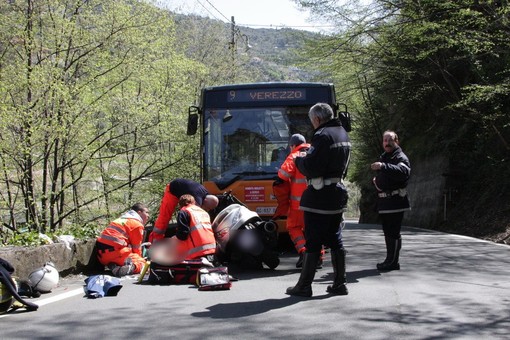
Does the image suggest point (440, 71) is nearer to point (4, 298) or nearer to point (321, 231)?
point (321, 231)

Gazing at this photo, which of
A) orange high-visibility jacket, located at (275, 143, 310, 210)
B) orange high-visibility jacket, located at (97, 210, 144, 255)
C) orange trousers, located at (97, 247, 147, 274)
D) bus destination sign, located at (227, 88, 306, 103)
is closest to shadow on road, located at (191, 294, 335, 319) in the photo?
orange high-visibility jacket, located at (275, 143, 310, 210)

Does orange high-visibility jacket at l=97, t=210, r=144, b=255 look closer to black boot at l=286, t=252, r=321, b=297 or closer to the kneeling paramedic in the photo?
the kneeling paramedic

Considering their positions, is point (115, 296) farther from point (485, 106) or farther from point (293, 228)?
point (485, 106)

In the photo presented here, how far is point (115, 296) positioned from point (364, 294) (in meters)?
2.80

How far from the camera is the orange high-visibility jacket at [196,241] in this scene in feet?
26.6

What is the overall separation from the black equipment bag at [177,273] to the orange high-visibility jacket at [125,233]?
3.93ft

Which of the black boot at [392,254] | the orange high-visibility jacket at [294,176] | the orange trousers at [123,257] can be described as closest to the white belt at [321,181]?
the orange high-visibility jacket at [294,176]

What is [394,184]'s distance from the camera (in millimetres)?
8625

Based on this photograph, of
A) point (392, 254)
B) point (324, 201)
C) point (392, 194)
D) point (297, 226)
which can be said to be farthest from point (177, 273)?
point (392, 194)

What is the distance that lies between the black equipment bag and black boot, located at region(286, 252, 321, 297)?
1617 millimetres

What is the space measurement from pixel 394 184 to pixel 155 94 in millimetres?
12477

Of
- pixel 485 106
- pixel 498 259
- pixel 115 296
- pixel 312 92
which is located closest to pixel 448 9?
pixel 485 106

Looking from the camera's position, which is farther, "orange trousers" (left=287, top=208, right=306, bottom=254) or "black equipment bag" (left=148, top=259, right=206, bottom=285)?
"orange trousers" (left=287, top=208, right=306, bottom=254)

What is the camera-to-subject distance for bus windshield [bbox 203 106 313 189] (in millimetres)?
11586
